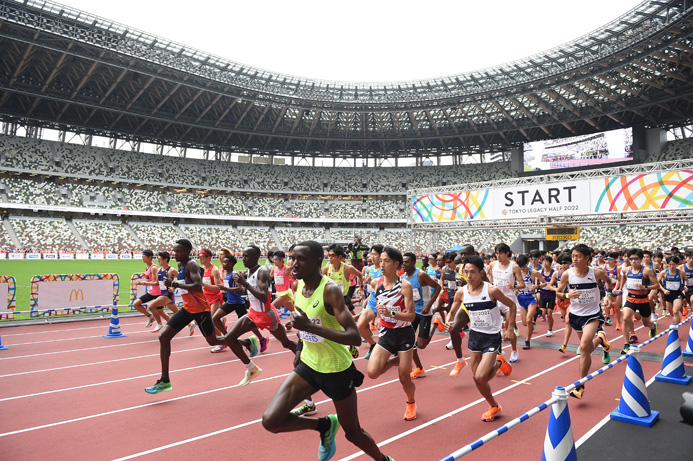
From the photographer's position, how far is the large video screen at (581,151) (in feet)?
138

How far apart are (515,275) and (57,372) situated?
952 centimetres

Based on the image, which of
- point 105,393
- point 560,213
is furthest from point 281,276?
point 560,213

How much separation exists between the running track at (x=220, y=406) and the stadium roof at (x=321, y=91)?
2735cm

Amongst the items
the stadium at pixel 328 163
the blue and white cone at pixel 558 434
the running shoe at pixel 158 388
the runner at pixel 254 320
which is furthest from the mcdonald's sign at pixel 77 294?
the blue and white cone at pixel 558 434

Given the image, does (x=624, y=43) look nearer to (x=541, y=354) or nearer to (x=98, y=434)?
(x=541, y=354)

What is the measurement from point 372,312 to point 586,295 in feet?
12.3

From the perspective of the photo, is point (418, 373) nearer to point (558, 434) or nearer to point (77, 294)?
point (558, 434)

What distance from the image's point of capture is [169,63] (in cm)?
3431

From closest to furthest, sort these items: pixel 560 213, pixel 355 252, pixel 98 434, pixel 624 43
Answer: pixel 98 434 → pixel 355 252 → pixel 560 213 → pixel 624 43

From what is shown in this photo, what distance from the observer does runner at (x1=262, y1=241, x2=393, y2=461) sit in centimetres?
378

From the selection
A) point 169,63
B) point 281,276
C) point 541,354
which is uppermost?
point 169,63

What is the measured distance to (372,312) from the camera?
8.16 m

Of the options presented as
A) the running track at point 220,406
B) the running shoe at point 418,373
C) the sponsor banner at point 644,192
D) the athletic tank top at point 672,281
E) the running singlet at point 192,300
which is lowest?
the running shoe at point 418,373

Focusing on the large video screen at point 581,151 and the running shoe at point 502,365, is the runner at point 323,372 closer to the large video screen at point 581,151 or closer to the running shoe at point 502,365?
the running shoe at point 502,365
